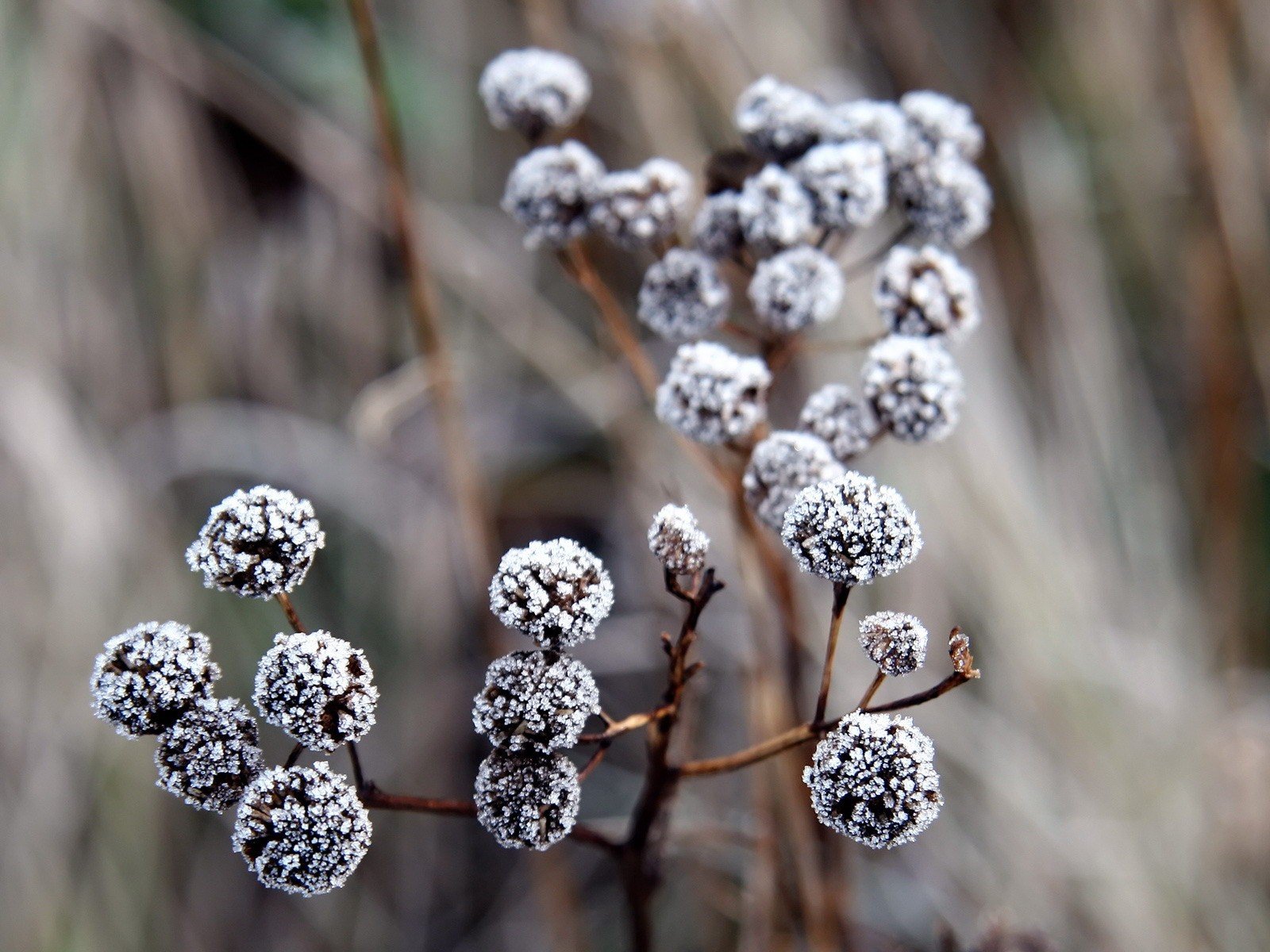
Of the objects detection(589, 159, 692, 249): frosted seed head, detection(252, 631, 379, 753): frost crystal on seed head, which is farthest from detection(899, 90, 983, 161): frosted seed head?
detection(252, 631, 379, 753): frost crystal on seed head

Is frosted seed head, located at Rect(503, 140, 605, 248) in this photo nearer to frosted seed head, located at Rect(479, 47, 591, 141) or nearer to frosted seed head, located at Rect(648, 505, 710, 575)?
frosted seed head, located at Rect(479, 47, 591, 141)

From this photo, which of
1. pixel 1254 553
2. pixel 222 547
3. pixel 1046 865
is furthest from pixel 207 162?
pixel 1254 553

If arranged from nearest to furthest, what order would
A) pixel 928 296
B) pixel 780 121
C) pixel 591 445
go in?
1. pixel 928 296
2. pixel 780 121
3. pixel 591 445

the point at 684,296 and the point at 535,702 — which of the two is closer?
the point at 535,702

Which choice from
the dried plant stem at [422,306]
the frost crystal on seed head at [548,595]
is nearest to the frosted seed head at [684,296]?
the frost crystal on seed head at [548,595]

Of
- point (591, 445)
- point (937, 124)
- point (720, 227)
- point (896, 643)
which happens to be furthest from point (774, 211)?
point (591, 445)

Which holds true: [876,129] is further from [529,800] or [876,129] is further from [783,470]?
[529,800]

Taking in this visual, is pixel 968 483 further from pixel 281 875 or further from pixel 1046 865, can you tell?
pixel 281 875
